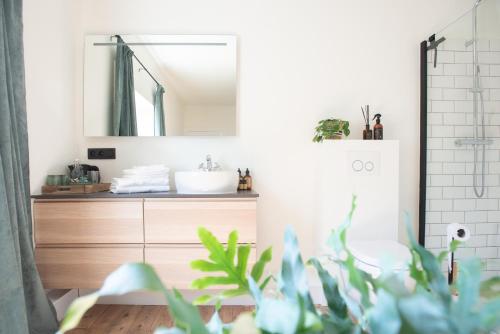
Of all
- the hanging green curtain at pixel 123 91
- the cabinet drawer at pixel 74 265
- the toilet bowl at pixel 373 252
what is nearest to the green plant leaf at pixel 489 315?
the toilet bowl at pixel 373 252

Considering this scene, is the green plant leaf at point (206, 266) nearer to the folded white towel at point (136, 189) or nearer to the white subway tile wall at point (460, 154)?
the folded white towel at point (136, 189)

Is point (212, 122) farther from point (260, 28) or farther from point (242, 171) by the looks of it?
point (260, 28)

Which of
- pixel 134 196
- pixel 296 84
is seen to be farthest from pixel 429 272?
pixel 296 84

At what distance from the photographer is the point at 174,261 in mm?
1754

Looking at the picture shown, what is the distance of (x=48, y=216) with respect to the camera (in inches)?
68.3

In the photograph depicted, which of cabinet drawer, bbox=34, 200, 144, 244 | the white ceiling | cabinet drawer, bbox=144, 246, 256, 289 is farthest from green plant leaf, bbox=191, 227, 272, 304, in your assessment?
the white ceiling

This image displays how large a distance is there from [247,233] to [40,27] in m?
1.84

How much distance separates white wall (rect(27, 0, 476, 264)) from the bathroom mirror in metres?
0.08

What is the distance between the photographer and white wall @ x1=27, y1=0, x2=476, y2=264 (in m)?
2.24

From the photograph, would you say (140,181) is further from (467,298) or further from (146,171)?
(467,298)

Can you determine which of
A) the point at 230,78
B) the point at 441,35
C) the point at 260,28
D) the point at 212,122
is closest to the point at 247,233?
the point at 212,122

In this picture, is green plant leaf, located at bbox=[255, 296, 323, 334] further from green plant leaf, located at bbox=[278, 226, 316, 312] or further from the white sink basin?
the white sink basin

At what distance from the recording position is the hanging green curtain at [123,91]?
2.21 m

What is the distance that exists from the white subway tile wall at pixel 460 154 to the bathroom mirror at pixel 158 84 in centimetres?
154
